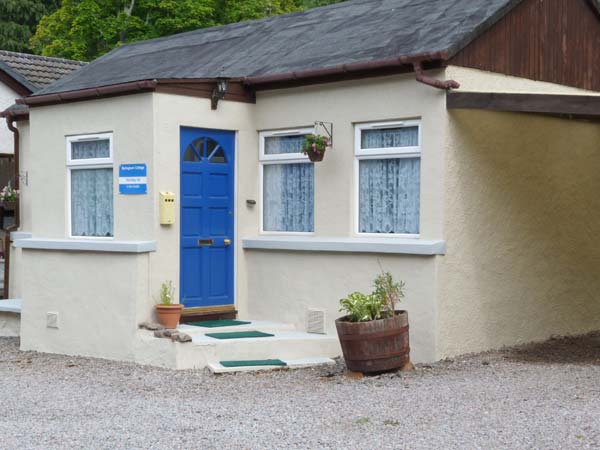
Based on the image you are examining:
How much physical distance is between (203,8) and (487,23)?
19748mm

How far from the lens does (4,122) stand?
16.1 m

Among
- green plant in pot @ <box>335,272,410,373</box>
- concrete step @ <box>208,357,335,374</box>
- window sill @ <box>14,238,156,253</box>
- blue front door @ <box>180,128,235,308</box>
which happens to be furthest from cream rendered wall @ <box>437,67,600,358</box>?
window sill @ <box>14,238,156,253</box>

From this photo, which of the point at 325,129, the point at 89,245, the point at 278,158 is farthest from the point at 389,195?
the point at 89,245

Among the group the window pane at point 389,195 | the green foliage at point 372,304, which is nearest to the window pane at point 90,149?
the window pane at point 389,195

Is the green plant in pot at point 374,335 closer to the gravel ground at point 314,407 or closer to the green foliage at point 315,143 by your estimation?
the gravel ground at point 314,407

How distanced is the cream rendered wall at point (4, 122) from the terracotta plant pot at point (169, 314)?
22.9 feet

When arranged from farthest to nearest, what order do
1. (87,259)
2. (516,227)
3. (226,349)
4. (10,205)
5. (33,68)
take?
(33,68) < (10,205) < (87,259) < (516,227) < (226,349)

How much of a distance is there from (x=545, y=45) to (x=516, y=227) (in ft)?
7.59

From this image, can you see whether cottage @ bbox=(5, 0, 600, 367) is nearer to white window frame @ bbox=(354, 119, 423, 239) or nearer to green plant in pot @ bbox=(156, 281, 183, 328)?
white window frame @ bbox=(354, 119, 423, 239)

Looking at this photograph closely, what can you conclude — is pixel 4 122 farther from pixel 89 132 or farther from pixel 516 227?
pixel 516 227

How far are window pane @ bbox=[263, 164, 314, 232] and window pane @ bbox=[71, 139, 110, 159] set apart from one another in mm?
1968

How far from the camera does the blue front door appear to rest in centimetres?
1109

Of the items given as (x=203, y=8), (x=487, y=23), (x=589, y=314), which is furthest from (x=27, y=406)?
(x=203, y=8)

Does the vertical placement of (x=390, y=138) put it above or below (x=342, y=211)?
above
